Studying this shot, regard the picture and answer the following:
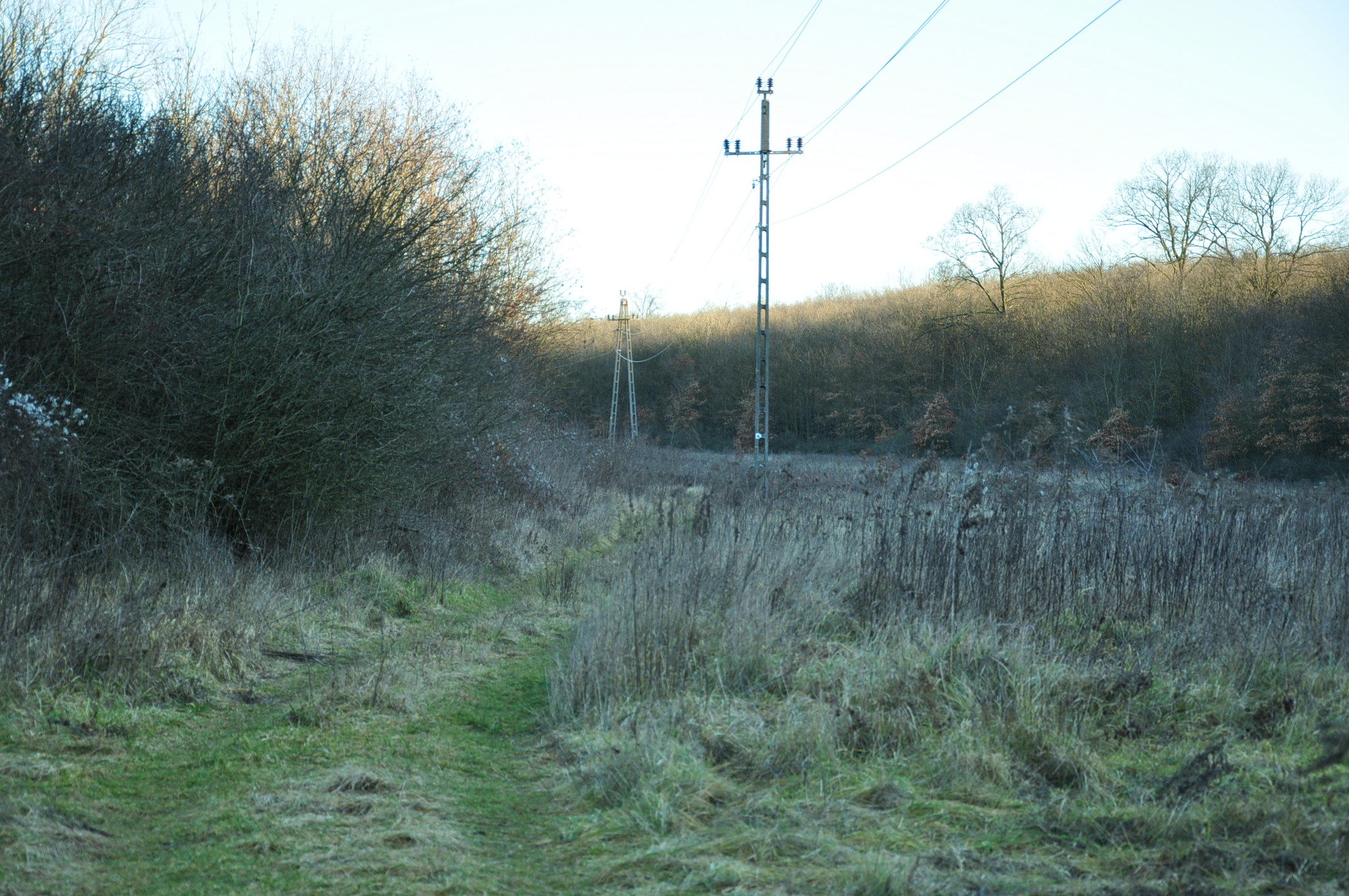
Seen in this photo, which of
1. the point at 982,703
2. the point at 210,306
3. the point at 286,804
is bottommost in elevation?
the point at 286,804

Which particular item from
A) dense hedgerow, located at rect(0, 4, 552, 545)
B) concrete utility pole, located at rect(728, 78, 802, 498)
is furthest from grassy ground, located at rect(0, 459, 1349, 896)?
concrete utility pole, located at rect(728, 78, 802, 498)

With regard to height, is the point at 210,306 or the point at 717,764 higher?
the point at 210,306

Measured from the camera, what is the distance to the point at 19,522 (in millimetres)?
5238

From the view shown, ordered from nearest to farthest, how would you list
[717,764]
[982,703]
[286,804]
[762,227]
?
[286,804], [717,764], [982,703], [762,227]

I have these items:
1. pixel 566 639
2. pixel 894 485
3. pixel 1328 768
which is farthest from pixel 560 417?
pixel 1328 768

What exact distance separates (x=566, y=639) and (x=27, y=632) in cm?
361

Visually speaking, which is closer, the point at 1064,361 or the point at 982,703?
the point at 982,703

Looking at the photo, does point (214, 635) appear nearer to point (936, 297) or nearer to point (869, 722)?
point (869, 722)

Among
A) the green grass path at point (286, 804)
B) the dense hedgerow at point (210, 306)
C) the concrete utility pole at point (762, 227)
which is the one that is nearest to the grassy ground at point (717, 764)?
the green grass path at point (286, 804)

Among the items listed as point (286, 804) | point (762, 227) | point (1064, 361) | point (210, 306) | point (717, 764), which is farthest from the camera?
point (1064, 361)

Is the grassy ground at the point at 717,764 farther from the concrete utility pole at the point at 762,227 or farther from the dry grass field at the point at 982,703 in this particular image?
the concrete utility pole at the point at 762,227

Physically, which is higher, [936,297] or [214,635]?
[936,297]

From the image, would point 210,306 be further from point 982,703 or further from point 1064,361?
point 1064,361

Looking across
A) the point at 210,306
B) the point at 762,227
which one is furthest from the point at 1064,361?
the point at 210,306
